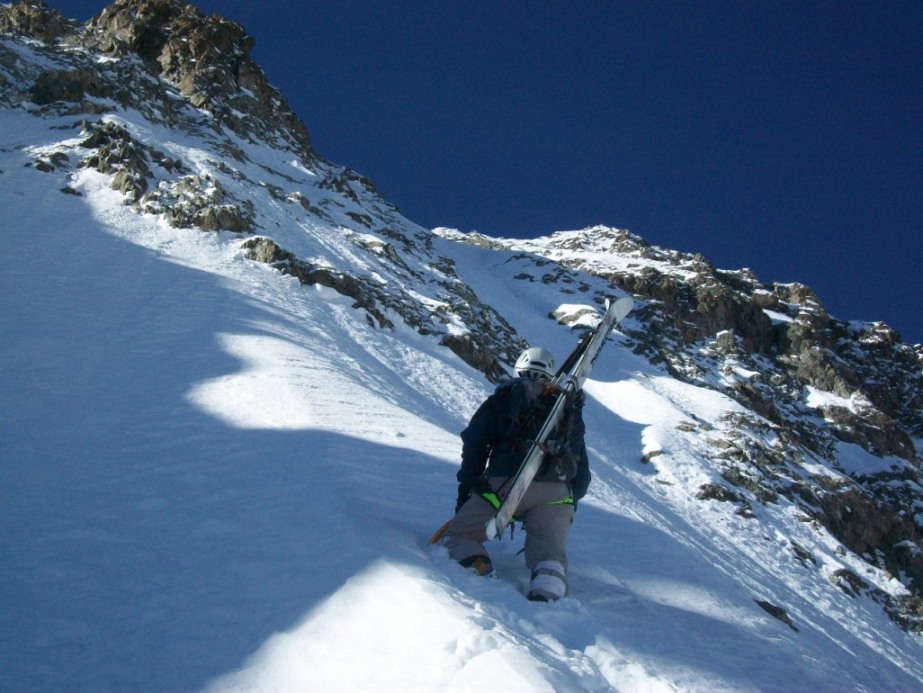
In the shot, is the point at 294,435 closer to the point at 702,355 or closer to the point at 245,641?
the point at 245,641

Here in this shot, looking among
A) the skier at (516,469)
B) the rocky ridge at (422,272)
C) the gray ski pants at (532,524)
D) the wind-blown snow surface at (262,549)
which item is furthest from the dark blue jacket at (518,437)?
the rocky ridge at (422,272)

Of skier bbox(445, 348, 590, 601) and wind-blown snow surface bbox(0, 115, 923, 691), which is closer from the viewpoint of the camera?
wind-blown snow surface bbox(0, 115, 923, 691)

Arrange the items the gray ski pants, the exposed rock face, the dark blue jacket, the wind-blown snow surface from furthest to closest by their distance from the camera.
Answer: the exposed rock face → the dark blue jacket → the gray ski pants → the wind-blown snow surface

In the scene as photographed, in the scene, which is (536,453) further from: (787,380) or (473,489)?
(787,380)

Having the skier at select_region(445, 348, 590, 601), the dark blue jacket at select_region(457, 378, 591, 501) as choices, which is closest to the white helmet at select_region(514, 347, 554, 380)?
the skier at select_region(445, 348, 590, 601)

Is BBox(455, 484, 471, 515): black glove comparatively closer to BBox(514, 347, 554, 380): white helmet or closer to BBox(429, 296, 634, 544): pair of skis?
BBox(429, 296, 634, 544): pair of skis

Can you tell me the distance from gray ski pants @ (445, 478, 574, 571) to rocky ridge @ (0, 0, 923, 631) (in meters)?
18.7

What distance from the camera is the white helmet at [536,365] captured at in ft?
17.8

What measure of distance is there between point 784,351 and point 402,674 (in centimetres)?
6128

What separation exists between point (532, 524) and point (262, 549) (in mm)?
2039

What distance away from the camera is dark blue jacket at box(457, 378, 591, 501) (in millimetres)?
5043

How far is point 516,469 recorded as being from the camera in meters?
5.02

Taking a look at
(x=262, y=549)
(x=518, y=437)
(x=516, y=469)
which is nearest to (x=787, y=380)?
(x=518, y=437)

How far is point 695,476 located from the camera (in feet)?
84.4
